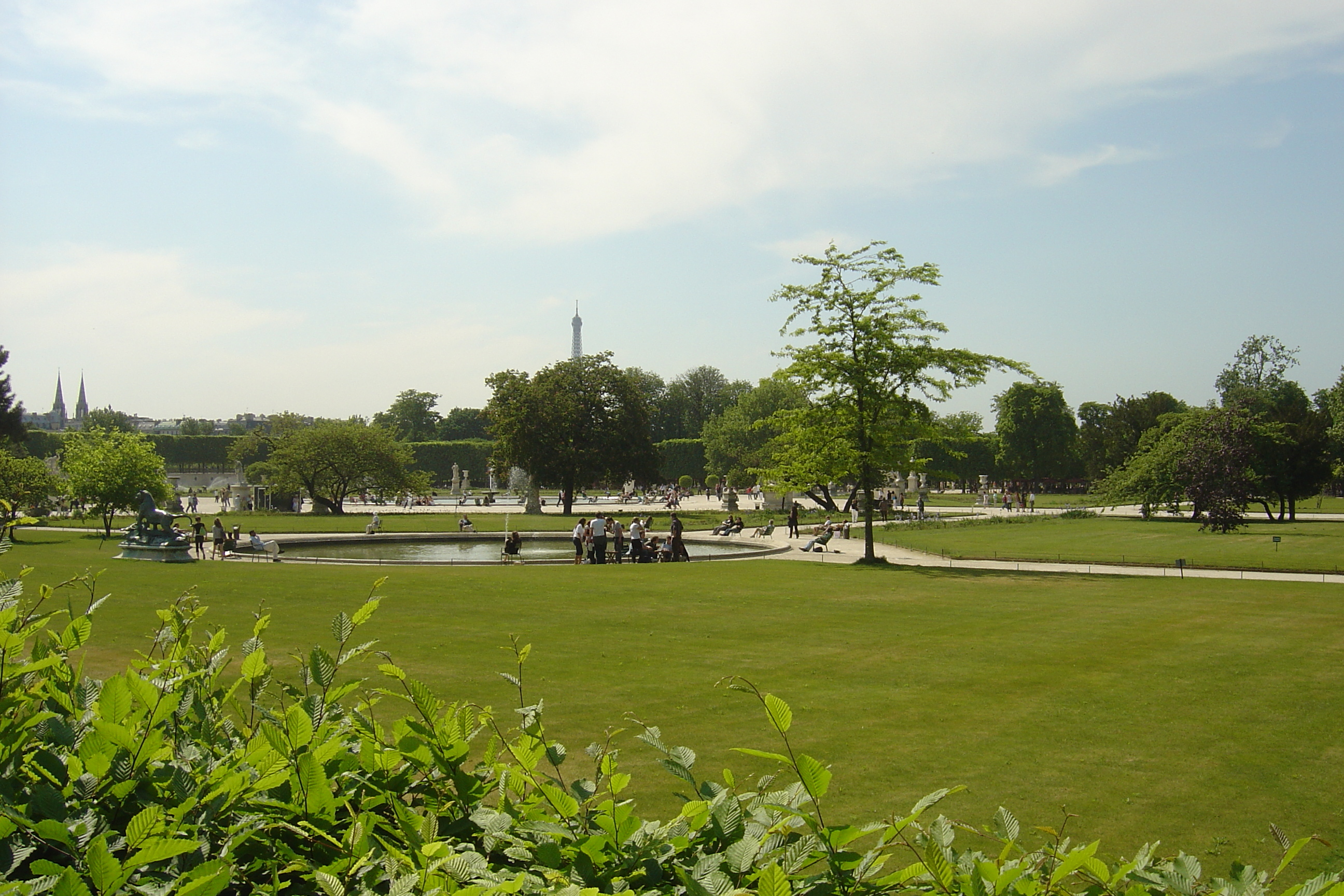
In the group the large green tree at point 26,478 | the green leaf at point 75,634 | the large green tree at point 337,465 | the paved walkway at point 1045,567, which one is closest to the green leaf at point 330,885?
the green leaf at point 75,634

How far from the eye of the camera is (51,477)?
42.0 meters

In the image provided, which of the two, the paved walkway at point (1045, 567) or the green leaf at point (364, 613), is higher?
the green leaf at point (364, 613)

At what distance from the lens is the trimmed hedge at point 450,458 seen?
109m

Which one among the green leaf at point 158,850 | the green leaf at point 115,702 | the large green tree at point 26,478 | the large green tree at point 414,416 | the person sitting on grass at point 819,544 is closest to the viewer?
the green leaf at point 158,850

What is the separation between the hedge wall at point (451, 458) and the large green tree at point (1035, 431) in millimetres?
55787

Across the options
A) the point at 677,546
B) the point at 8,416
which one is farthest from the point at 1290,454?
the point at 8,416

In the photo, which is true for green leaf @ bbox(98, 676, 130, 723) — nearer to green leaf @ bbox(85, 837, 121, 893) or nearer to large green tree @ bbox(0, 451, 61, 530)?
green leaf @ bbox(85, 837, 121, 893)

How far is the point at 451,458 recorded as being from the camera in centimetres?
11088

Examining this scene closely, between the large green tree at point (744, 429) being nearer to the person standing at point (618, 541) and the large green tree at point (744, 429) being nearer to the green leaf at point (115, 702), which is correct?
the person standing at point (618, 541)

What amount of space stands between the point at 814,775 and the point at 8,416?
79.1m

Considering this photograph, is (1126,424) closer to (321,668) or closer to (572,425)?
(572,425)

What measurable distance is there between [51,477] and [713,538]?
96.2 ft

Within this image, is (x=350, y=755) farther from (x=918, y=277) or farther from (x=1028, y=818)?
(x=918, y=277)

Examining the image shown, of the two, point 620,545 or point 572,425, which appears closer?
point 620,545
